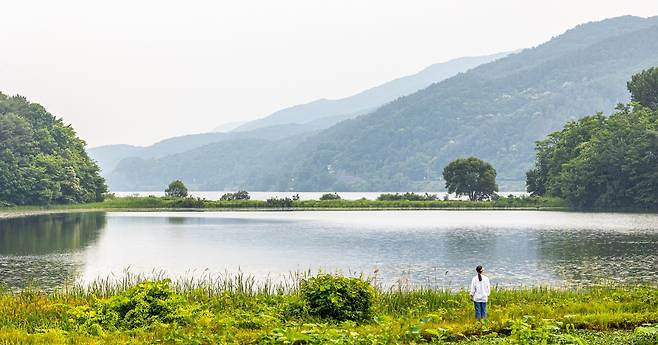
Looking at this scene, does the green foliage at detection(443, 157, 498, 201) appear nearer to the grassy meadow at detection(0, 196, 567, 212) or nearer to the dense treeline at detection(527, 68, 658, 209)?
the grassy meadow at detection(0, 196, 567, 212)

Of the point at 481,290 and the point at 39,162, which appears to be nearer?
the point at 481,290

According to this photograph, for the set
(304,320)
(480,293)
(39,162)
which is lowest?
(304,320)

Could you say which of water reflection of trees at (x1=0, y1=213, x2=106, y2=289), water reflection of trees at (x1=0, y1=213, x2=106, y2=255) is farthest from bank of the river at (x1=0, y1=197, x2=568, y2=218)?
water reflection of trees at (x1=0, y1=213, x2=106, y2=289)

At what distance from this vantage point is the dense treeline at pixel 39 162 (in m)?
116

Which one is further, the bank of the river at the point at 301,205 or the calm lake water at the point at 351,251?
the bank of the river at the point at 301,205

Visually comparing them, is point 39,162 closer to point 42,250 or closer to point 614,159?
point 42,250

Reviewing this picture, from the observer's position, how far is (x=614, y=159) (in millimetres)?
110562

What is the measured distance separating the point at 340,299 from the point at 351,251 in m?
30.7

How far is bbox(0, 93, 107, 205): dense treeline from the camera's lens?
116500 mm

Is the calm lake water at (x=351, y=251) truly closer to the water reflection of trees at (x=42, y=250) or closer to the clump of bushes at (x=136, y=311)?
the water reflection of trees at (x=42, y=250)

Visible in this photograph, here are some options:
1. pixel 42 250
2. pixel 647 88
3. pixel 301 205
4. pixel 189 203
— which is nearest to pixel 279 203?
pixel 301 205

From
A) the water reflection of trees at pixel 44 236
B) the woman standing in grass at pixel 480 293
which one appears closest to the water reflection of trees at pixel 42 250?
the water reflection of trees at pixel 44 236

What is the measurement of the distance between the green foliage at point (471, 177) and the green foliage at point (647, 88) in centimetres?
3002

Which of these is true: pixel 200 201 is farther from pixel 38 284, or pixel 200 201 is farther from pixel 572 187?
pixel 38 284
